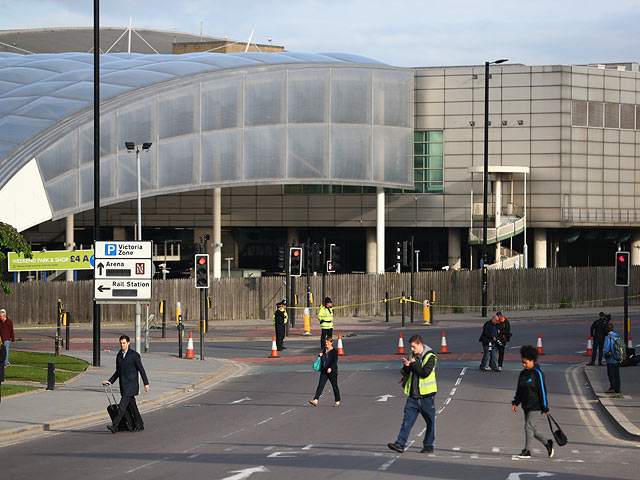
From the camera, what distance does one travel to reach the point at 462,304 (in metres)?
58.4

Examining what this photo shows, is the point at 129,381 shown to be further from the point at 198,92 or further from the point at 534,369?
the point at 198,92

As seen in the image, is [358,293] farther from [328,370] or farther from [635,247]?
[328,370]

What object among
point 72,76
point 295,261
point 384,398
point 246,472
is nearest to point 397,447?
A: point 246,472

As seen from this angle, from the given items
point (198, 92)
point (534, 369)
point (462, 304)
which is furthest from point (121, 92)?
point (534, 369)

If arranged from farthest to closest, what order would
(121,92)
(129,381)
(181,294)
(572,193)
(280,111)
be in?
(572,193) → (280,111) → (121,92) → (181,294) → (129,381)

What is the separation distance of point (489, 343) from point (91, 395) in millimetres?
10878

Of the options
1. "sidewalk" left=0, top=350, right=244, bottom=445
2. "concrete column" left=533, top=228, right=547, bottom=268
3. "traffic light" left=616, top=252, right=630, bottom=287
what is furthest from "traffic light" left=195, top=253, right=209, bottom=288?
"concrete column" left=533, top=228, right=547, bottom=268

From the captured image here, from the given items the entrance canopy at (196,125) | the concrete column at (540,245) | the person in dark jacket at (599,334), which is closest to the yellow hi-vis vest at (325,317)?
the person in dark jacket at (599,334)

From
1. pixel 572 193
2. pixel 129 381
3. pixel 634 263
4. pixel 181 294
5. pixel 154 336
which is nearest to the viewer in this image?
pixel 129 381

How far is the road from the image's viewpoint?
13906 millimetres

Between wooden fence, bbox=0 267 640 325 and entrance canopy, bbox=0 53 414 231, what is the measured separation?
231 inches

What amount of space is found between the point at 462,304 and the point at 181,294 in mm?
17144

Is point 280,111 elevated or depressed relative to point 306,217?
elevated

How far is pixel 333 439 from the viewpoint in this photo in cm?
1680
